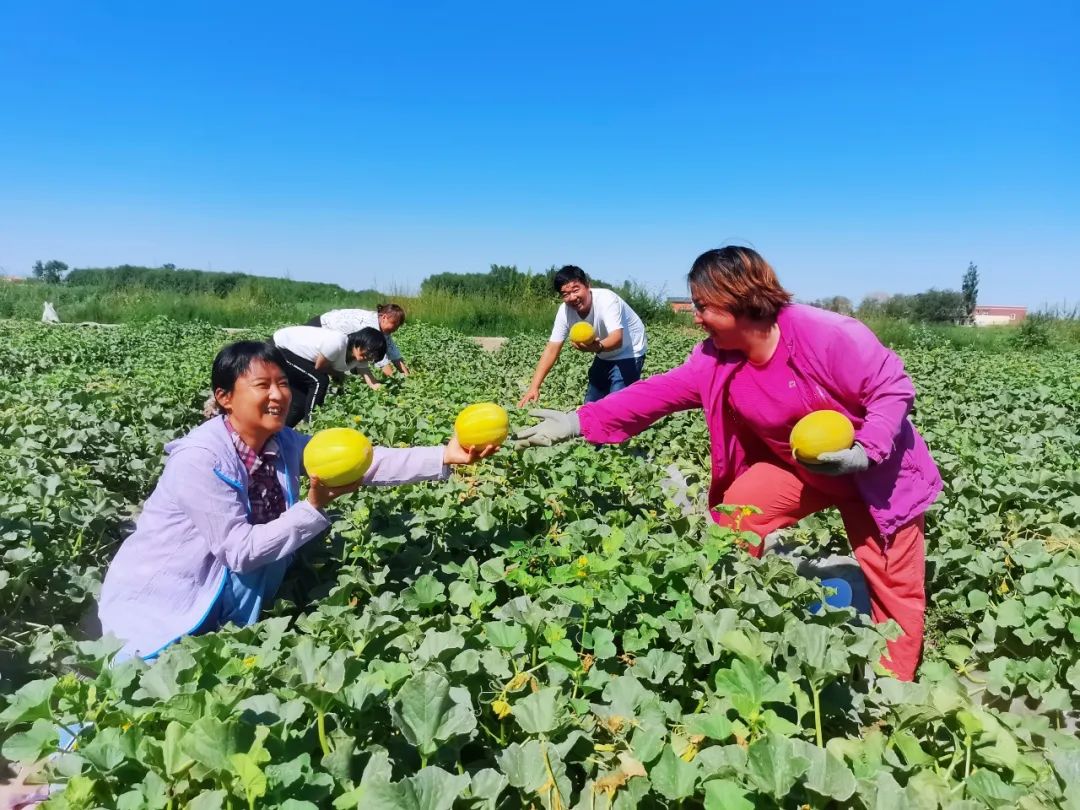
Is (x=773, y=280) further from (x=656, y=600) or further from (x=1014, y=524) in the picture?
(x=1014, y=524)

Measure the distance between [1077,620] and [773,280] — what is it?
159 cm

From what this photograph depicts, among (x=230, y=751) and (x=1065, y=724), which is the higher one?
(x=230, y=751)

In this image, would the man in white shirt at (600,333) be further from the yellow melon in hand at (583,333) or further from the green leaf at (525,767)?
the green leaf at (525,767)

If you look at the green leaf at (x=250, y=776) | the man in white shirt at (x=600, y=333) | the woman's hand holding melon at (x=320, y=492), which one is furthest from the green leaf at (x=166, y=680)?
the man in white shirt at (x=600, y=333)

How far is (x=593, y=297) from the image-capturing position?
19.0ft

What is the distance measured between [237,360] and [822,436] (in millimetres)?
2203

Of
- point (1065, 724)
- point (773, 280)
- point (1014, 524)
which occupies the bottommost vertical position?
point (1065, 724)

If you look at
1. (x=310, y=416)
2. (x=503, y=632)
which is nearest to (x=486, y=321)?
(x=310, y=416)

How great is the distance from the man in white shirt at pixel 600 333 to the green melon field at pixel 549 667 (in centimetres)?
162

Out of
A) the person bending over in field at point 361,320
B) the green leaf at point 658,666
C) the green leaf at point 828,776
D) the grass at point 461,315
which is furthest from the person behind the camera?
the grass at point 461,315

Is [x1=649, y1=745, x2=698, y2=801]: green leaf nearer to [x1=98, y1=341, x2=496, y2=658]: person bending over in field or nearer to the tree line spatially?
[x1=98, y1=341, x2=496, y2=658]: person bending over in field

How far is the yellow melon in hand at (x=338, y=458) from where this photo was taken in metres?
2.69

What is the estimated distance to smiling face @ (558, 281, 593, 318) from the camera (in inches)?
225

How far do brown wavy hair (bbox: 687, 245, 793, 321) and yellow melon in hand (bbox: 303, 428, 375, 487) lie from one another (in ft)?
4.87
